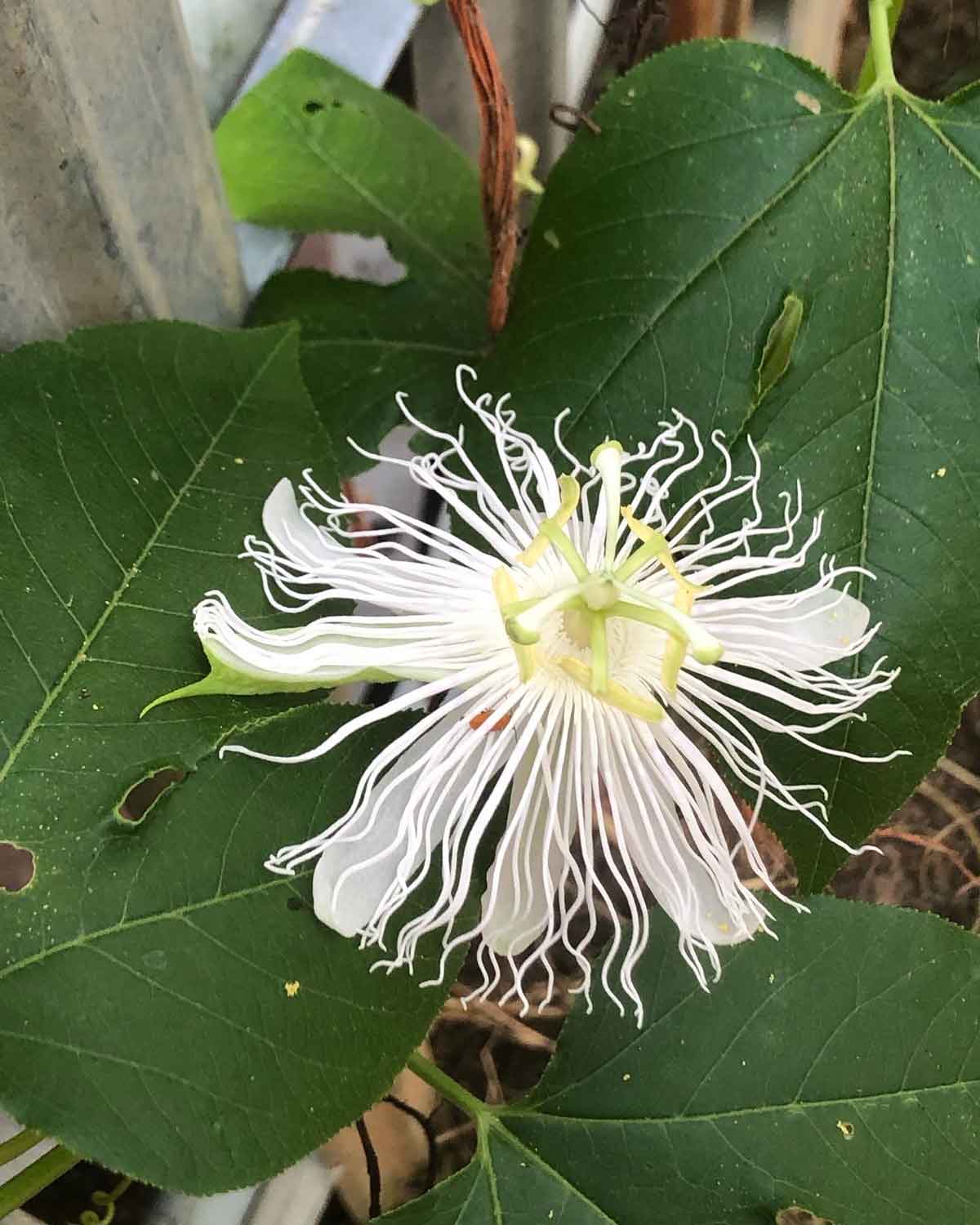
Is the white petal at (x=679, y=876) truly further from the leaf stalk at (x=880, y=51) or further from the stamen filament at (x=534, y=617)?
the leaf stalk at (x=880, y=51)

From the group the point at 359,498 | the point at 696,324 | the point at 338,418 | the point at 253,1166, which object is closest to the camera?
the point at 253,1166

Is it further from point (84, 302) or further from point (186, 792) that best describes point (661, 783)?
point (84, 302)

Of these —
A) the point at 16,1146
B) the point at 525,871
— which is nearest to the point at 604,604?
the point at 525,871

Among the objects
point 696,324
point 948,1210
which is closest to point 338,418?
point 696,324

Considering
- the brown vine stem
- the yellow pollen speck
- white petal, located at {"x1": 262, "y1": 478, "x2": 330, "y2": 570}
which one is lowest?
white petal, located at {"x1": 262, "y1": 478, "x2": 330, "y2": 570}

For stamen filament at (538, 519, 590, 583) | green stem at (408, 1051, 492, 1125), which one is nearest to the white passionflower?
stamen filament at (538, 519, 590, 583)

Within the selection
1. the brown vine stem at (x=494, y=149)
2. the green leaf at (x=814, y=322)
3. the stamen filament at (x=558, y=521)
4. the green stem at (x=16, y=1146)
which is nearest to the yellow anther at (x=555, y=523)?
the stamen filament at (x=558, y=521)

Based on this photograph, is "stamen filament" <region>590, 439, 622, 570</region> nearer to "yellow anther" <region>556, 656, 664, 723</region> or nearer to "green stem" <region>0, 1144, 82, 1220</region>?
"yellow anther" <region>556, 656, 664, 723</region>
